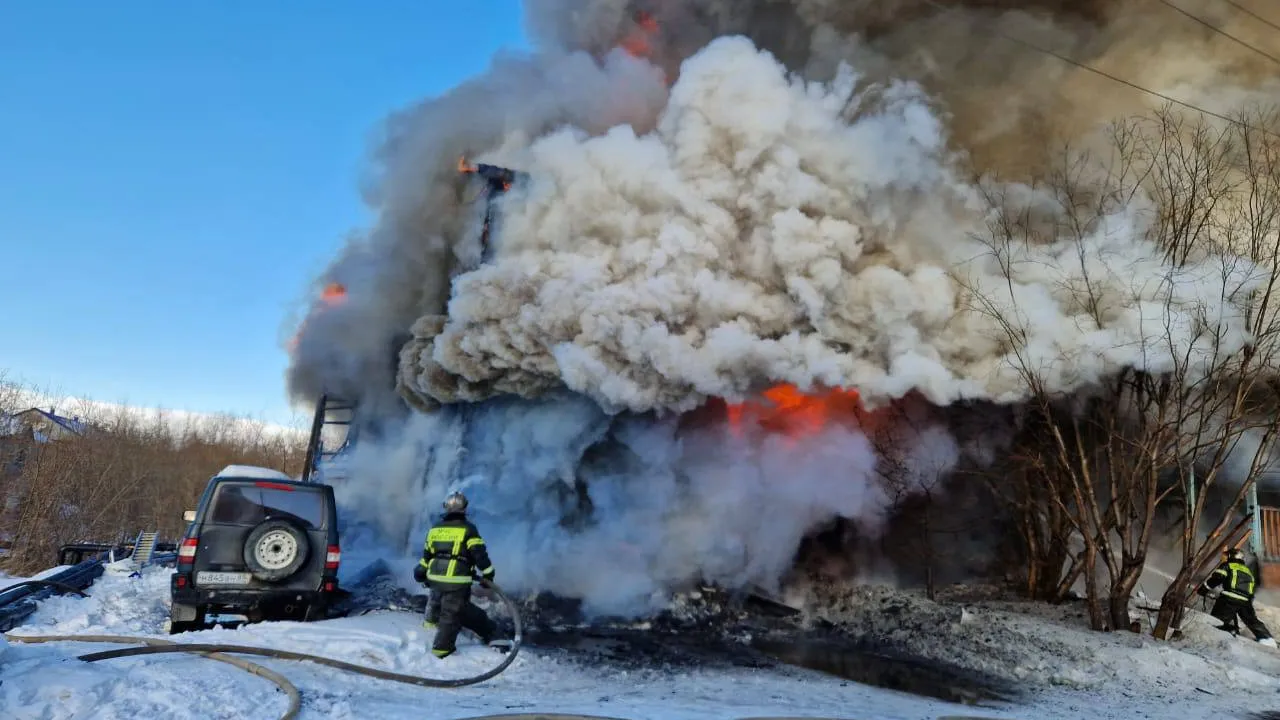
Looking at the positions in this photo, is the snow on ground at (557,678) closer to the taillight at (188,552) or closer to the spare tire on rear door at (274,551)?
the taillight at (188,552)

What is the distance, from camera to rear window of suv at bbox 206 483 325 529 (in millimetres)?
7719

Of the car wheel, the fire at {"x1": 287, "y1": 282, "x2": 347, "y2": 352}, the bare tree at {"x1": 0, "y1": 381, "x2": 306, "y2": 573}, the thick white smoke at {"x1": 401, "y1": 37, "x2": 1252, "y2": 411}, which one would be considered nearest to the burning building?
the thick white smoke at {"x1": 401, "y1": 37, "x2": 1252, "y2": 411}

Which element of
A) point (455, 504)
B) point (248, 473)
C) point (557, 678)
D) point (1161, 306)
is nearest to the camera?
point (557, 678)

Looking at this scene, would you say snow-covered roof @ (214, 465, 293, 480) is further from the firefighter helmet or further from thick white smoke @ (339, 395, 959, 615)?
thick white smoke @ (339, 395, 959, 615)

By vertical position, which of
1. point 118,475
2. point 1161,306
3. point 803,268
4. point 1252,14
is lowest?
point 118,475

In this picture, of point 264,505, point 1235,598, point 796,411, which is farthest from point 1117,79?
point 264,505

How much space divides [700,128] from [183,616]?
26.7 feet

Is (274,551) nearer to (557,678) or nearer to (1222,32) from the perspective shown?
(557,678)

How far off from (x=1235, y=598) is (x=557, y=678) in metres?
8.34

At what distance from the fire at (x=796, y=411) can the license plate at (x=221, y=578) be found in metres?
7.45

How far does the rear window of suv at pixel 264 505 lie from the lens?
304 inches

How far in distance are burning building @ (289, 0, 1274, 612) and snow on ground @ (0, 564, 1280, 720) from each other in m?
3.15

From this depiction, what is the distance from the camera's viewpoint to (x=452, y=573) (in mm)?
6652

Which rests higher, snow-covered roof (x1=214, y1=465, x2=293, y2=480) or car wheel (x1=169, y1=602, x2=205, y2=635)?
snow-covered roof (x1=214, y1=465, x2=293, y2=480)
